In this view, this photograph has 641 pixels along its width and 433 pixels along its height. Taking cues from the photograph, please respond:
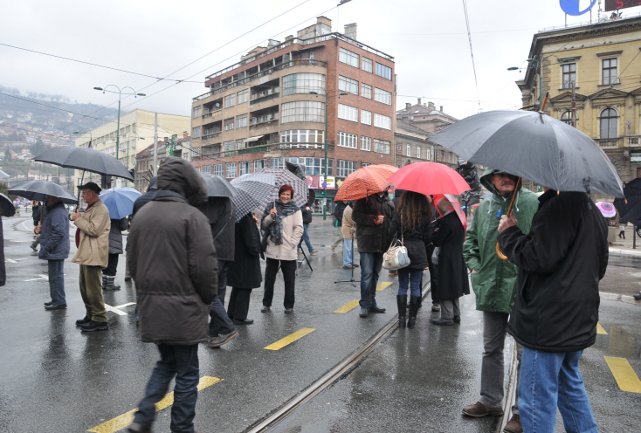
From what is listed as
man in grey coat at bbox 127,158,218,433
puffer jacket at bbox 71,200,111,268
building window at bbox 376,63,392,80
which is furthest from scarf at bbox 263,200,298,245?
building window at bbox 376,63,392,80

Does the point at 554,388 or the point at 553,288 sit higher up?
the point at 553,288

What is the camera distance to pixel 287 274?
732 centimetres

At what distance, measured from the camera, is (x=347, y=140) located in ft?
185

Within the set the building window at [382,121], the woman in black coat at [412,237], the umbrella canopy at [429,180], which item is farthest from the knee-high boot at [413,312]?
the building window at [382,121]

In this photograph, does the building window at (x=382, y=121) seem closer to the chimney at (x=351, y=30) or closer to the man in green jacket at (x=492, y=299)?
the chimney at (x=351, y=30)

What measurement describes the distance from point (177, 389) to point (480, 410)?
2.31m

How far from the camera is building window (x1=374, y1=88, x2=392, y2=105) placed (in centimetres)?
6050

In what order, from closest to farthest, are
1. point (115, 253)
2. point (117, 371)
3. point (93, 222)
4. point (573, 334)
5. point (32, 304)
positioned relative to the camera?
1. point (573, 334)
2. point (117, 371)
3. point (93, 222)
4. point (32, 304)
5. point (115, 253)

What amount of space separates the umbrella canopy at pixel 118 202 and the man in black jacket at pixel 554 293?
7104 mm

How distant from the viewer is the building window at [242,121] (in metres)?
63.1

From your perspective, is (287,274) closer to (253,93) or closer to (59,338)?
(59,338)

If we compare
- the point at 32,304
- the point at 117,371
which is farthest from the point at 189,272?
the point at 32,304

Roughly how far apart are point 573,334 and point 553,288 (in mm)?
276

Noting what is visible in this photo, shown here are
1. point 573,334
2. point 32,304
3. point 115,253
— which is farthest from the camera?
point 115,253
